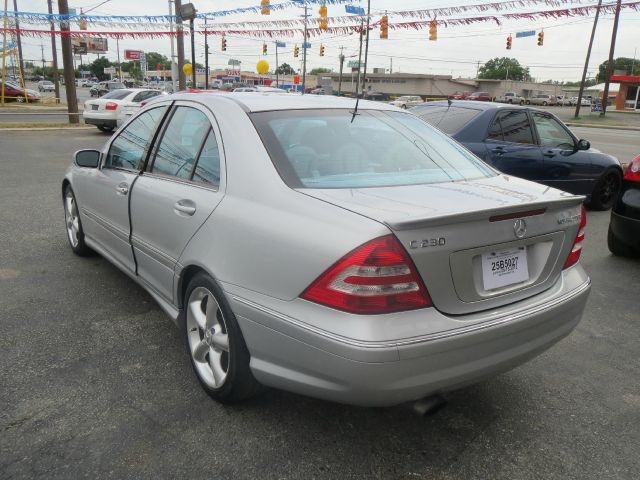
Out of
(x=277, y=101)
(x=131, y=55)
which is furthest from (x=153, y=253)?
(x=131, y=55)

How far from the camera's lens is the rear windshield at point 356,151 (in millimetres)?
2621

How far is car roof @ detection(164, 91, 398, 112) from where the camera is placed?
3002 mm

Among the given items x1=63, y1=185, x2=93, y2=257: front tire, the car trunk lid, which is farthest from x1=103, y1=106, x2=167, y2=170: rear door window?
the car trunk lid

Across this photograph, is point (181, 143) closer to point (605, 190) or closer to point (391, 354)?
point (391, 354)

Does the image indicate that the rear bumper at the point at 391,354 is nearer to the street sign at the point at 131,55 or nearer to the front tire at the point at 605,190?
the front tire at the point at 605,190

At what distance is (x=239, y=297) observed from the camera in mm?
2357

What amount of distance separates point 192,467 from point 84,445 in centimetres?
52

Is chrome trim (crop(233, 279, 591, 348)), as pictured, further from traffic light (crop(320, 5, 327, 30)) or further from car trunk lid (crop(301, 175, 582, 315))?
traffic light (crop(320, 5, 327, 30))

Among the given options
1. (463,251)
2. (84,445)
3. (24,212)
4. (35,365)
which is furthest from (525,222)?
(24,212)

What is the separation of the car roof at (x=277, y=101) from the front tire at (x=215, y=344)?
3.31 ft

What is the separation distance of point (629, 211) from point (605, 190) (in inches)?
127

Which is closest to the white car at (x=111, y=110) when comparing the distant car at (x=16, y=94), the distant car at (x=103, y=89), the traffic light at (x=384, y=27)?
the traffic light at (x=384, y=27)

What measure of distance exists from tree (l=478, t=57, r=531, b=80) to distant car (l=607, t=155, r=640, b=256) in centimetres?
13170

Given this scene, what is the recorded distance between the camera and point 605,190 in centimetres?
797
